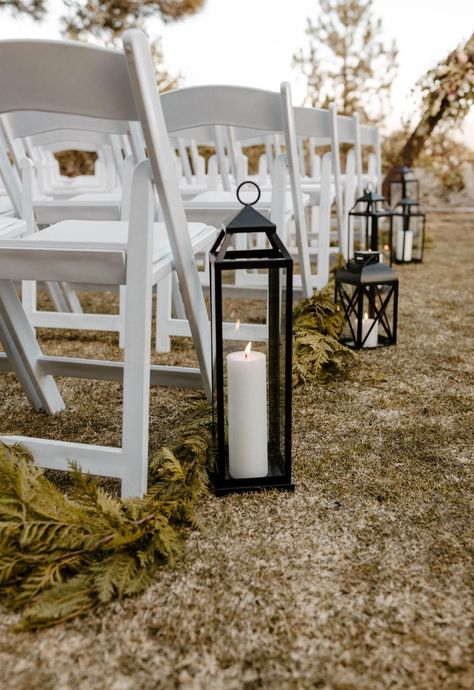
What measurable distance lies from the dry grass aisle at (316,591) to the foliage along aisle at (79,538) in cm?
3

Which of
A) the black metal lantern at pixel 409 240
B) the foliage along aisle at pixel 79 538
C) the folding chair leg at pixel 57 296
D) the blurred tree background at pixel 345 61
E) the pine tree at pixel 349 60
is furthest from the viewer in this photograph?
the pine tree at pixel 349 60

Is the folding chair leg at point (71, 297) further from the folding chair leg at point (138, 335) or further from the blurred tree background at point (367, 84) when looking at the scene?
the blurred tree background at point (367, 84)

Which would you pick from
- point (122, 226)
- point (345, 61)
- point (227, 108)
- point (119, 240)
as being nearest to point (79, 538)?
point (119, 240)

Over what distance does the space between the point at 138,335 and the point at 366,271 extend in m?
1.04

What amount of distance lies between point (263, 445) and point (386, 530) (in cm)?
26

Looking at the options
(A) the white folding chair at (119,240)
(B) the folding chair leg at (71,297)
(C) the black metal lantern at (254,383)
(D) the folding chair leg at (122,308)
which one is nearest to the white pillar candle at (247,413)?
(C) the black metal lantern at (254,383)

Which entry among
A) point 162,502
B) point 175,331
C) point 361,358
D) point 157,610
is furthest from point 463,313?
point 157,610

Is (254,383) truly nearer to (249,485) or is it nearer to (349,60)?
(249,485)

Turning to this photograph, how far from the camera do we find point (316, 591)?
86 cm

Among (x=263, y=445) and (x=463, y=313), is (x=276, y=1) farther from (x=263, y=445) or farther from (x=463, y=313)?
(x=263, y=445)

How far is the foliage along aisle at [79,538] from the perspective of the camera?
0.85 m

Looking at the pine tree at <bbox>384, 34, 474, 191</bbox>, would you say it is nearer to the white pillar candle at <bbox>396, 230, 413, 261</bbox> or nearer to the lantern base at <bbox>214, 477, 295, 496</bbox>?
the white pillar candle at <bbox>396, 230, 413, 261</bbox>

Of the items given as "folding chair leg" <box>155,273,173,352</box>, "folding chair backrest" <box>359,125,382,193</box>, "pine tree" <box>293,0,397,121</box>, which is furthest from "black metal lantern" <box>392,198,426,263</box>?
"pine tree" <box>293,0,397,121</box>

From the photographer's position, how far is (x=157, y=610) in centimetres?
83
